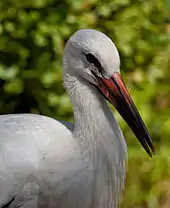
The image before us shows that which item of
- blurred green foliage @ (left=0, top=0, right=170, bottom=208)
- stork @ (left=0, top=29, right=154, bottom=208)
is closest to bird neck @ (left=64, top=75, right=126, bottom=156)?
stork @ (left=0, top=29, right=154, bottom=208)

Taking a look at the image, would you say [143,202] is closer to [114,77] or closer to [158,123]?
[158,123]

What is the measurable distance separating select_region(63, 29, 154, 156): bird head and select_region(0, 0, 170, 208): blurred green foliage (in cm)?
99

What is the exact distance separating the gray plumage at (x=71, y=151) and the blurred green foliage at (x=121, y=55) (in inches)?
36.9

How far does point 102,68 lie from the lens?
2.20m

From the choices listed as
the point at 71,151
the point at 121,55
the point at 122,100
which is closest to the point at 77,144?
the point at 71,151

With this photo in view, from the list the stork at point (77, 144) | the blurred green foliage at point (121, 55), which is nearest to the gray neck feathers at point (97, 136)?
the stork at point (77, 144)

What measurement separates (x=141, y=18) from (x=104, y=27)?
7.6 inches

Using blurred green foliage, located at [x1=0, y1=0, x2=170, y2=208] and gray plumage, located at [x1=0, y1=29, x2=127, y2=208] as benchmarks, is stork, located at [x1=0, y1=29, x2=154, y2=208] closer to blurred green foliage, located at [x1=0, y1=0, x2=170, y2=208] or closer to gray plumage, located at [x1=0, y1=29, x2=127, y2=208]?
gray plumage, located at [x1=0, y1=29, x2=127, y2=208]

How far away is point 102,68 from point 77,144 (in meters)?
0.29

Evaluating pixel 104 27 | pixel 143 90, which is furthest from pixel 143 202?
pixel 104 27

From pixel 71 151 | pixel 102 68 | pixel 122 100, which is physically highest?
pixel 102 68

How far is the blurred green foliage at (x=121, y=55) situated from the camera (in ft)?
10.8

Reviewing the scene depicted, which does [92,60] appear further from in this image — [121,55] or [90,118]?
[121,55]

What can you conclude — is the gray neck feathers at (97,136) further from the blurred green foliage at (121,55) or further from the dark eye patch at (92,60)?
the blurred green foliage at (121,55)
